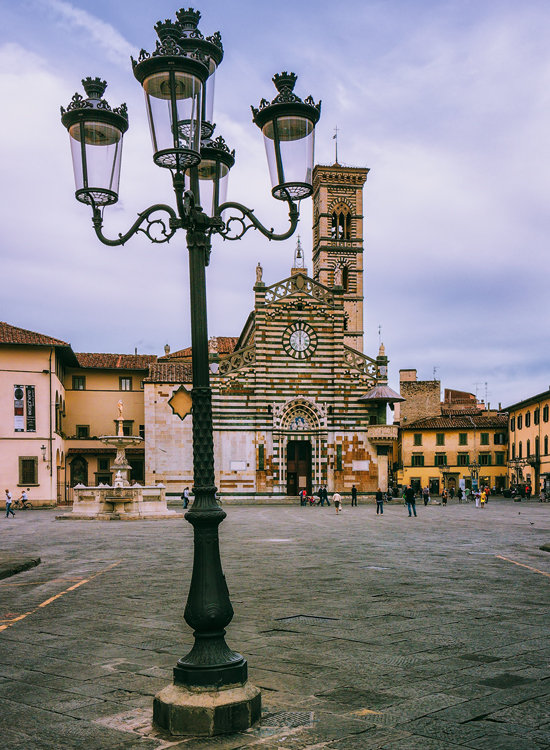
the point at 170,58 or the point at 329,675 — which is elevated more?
the point at 170,58

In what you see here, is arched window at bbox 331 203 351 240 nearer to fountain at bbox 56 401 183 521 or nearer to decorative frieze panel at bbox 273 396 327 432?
decorative frieze panel at bbox 273 396 327 432

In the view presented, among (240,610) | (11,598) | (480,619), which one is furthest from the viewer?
(11,598)

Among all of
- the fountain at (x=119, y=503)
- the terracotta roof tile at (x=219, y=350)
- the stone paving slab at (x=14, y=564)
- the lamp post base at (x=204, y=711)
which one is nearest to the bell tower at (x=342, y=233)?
the terracotta roof tile at (x=219, y=350)

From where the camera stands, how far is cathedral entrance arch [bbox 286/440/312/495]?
45969 mm

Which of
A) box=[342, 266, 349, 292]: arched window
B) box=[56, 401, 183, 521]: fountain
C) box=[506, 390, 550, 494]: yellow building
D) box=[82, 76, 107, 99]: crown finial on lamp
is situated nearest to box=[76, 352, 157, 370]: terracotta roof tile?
box=[342, 266, 349, 292]: arched window

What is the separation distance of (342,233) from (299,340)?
1768cm

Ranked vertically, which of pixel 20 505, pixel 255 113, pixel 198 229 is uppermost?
pixel 255 113

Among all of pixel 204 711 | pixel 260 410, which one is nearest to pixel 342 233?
pixel 260 410

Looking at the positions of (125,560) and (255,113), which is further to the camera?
(125,560)

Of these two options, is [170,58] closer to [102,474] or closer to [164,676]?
[164,676]

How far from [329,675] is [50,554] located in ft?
36.5

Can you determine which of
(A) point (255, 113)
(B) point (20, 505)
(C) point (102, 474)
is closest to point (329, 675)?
(A) point (255, 113)

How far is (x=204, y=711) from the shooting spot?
4.52m

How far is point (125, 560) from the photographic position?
14.2 meters
